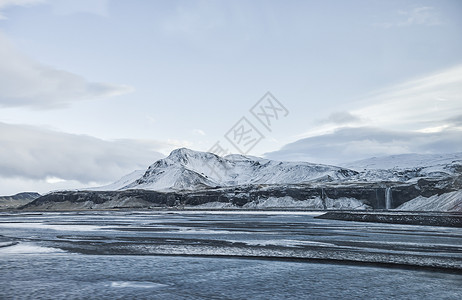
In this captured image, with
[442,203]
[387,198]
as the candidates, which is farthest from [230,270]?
[387,198]

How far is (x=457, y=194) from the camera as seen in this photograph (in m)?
90.6

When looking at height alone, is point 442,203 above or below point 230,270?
above

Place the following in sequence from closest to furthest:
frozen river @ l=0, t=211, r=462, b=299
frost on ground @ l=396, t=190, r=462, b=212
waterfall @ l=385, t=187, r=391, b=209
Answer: frozen river @ l=0, t=211, r=462, b=299
frost on ground @ l=396, t=190, r=462, b=212
waterfall @ l=385, t=187, r=391, b=209

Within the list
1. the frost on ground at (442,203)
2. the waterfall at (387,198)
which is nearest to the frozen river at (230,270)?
the frost on ground at (442,203)

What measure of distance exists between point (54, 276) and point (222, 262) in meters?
8.51

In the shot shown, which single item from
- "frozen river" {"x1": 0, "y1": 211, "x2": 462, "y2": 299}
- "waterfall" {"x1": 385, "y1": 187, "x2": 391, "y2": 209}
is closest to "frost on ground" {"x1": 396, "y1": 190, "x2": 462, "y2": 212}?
"waterfall" {"x1": 385, "y1": 187, "x2": 391, "y2": 209}

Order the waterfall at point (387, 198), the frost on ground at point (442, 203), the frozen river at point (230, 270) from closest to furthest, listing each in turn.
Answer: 1. the frozen river at point (230, 270)
2. the frost on ground at point (442, 203)
3. the waterfall at point (387, 198)

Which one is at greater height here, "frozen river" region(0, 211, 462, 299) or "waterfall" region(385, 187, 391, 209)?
"waterfall" region(385, 187, 391, 209)

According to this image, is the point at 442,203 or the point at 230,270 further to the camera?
the point at 442,203

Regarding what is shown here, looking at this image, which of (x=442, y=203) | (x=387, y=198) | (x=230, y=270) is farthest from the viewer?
(x=387, y=198)

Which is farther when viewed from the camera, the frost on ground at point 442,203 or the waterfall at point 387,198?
the waterfall at point 387,198

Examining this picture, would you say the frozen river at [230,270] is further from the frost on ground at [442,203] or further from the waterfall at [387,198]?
the waterfall at [387,198]

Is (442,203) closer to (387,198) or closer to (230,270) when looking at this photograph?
(387,198)

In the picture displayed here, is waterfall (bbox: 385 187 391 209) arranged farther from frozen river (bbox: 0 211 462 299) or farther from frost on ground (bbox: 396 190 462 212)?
frozen river (bbox: 0 211 462 299)
